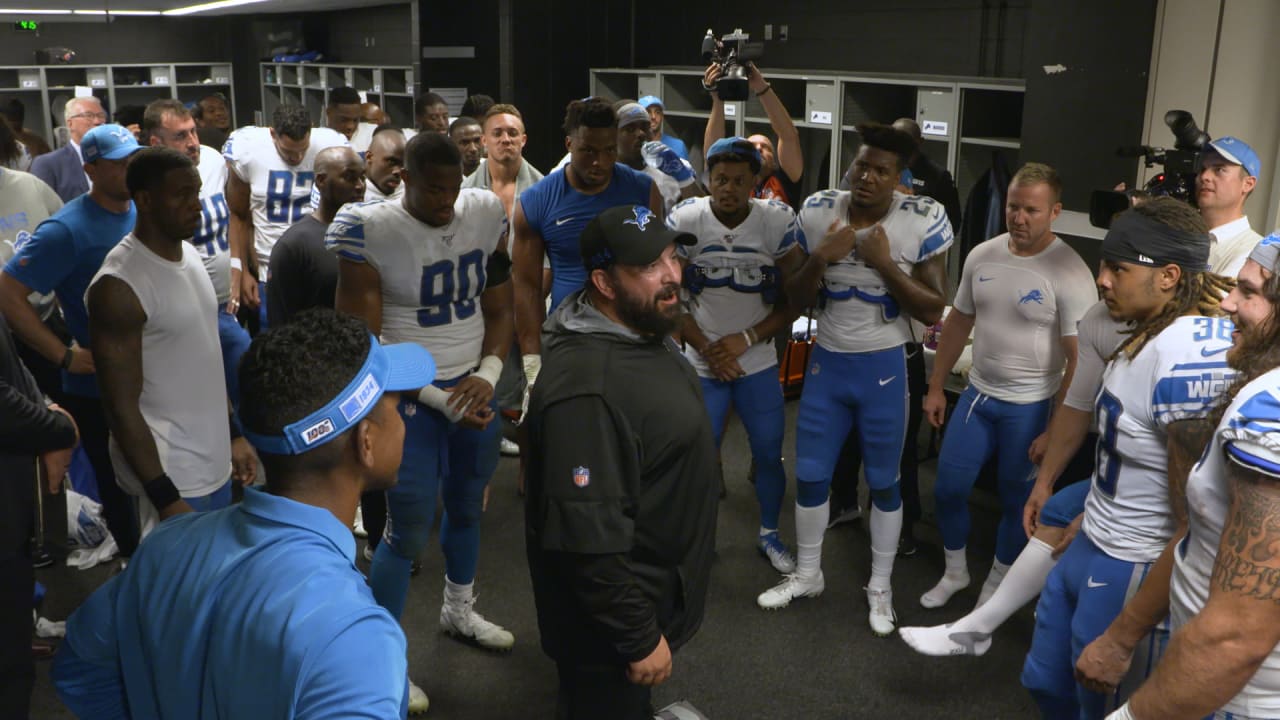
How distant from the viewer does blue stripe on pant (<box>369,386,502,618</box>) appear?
283 centimetres

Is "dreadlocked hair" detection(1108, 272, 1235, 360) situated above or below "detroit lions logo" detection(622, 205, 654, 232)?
below

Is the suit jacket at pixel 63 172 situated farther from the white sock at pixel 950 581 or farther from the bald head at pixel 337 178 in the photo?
the white sock at pixel 950 581

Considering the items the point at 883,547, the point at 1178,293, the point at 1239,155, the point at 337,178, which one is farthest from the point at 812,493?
the point at 337,178

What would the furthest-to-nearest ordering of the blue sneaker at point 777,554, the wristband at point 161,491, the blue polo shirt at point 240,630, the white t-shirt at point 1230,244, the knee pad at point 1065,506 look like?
the blue sneaker at point 777,554 → the white t-shirt at point 1230,244 → the knee pad at point 1065,506 → the wristband at point 161,491 → the blue polo shirt at point 240,630

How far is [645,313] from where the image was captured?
212 centimetres

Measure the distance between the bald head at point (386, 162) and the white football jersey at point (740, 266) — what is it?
1106 mm

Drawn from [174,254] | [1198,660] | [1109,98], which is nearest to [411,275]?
[174,254]

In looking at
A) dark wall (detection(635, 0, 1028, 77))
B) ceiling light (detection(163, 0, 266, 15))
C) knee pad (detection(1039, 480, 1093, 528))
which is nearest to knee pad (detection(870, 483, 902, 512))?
knee pad (detection(1039, 480, 1093, 528))

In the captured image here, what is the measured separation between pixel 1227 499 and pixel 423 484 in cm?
200

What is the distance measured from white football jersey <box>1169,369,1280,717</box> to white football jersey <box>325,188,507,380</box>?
6.48ft

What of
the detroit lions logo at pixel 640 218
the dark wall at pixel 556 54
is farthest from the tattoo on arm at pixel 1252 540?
the dark wall at pixel 556 54

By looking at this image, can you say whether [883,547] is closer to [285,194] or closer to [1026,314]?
[1026,314]

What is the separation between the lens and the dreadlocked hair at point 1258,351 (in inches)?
63.8

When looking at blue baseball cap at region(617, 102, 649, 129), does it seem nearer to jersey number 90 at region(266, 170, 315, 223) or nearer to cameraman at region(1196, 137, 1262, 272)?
jersey number 90 at region(266, 170, 315, 223)
